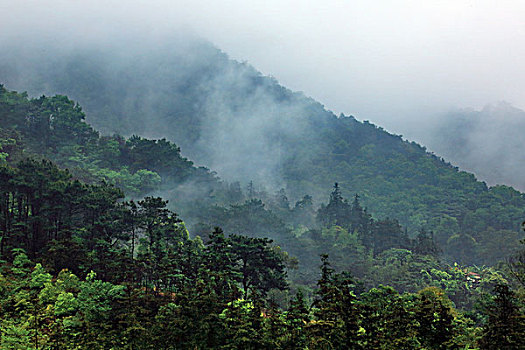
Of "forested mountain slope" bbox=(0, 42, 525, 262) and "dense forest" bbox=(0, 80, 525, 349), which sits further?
"forested mountain slope" bbox=(0, 42, 525, 262)

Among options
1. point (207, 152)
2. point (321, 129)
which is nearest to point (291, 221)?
point (207, 152)

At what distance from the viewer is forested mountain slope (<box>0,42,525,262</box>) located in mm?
108750

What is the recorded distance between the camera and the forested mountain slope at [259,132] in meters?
109

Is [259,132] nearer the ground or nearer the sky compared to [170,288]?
nearer the sky

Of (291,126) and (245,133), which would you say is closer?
(245,133)

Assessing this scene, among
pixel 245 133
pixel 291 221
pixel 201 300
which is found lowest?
pixel 201 300

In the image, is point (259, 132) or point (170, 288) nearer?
point (170, 288)

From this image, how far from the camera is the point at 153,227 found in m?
27.4

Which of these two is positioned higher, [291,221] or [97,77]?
[97,77]

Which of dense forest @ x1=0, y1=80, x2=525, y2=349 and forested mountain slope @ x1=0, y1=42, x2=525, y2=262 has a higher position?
forested mountain slope @ x1=0, y1=42, x2=525, y2=262

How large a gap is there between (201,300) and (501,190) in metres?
108

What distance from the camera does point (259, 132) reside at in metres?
156

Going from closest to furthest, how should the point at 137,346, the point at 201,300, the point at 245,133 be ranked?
the point at 137,346, the point at 201,300, the point at 245,133

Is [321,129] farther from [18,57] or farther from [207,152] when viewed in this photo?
[18,57]
